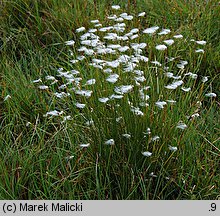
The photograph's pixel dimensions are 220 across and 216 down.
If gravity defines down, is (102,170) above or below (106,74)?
below

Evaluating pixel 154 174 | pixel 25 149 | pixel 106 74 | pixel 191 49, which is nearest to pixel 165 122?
pixel 154 174

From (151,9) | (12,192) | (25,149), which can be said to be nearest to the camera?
(12,192)

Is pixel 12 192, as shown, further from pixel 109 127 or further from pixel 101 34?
pixel 101 34

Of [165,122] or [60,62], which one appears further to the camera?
[60,62]

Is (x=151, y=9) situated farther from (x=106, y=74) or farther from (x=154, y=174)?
(x=154, y=174)

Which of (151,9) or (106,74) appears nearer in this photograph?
(106,74)

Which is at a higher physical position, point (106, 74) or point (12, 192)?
point (106, 74)

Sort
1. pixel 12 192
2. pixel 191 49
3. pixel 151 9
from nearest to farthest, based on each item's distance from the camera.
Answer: pixel 12 192, pixel 191 49, pixel 151 9

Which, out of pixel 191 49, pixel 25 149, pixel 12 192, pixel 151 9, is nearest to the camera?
pixel 12 192

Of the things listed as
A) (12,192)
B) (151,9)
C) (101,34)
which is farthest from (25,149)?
(151,9)
